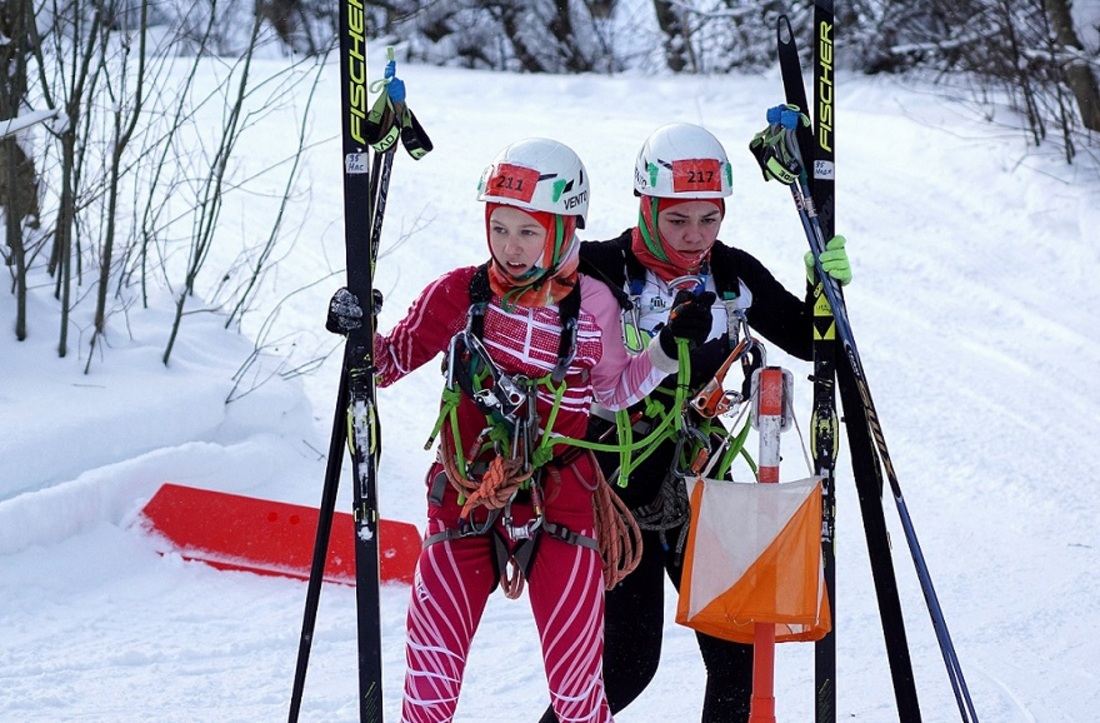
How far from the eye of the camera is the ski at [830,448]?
3.29m

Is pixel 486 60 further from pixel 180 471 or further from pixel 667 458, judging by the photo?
pixel 667 458

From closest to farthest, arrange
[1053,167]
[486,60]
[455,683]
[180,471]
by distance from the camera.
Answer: [455,683], [180,471], [1053,167], [486,60]

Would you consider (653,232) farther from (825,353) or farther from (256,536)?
(256,536)

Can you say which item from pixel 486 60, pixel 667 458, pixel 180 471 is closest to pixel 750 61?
pixel 486 60

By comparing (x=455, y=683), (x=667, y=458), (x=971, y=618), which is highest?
(x=667, y=458)

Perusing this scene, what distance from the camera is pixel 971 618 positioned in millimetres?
4891

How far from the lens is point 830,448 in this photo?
3.32 m

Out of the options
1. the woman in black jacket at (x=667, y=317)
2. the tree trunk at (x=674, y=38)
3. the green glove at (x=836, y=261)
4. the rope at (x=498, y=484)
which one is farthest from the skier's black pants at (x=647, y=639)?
the tree trunk at (x=674, y=38)

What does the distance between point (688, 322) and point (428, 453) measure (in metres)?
3.66

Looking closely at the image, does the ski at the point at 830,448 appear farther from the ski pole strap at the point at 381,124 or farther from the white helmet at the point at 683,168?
the ski pole strap at the point at 381,124

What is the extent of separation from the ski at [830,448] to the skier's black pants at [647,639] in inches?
8.6

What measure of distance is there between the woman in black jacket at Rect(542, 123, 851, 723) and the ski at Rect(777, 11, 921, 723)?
128 mm

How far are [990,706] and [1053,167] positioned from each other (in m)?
6.60

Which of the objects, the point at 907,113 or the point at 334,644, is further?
the point at 907,113
